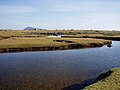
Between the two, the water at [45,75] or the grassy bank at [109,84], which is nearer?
the grassy bank at [109,84]

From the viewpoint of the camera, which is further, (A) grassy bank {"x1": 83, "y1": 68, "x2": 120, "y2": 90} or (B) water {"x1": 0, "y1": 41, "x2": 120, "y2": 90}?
(B) water {"x1": 0, "y1": 41, "x2": 120, "y2": 90}

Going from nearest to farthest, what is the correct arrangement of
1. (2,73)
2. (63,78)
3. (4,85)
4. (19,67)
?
1. (4,85)
2. (63,78)
3. (2,73)
4. (19,67)

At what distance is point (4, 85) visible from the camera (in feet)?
103

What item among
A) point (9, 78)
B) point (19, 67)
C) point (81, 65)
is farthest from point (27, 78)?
point (81, 65)

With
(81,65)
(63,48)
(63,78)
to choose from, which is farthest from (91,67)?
(63,48)

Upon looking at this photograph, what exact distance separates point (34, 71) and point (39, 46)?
35.0 meters

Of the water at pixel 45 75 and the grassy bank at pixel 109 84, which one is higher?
the grassy bank at pixel 109 84

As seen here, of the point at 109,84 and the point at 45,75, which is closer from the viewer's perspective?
the point at 109,84

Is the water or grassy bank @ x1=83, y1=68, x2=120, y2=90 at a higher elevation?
grassy bank @ x1=83, y1=68, x2=120, y2=90

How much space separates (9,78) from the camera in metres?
35.1

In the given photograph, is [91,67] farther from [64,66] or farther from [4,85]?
[4,85]

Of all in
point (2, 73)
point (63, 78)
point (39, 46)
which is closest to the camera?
point (63, 78)

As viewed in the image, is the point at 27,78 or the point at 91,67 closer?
the point at 27,78

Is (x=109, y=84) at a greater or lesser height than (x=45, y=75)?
greater
